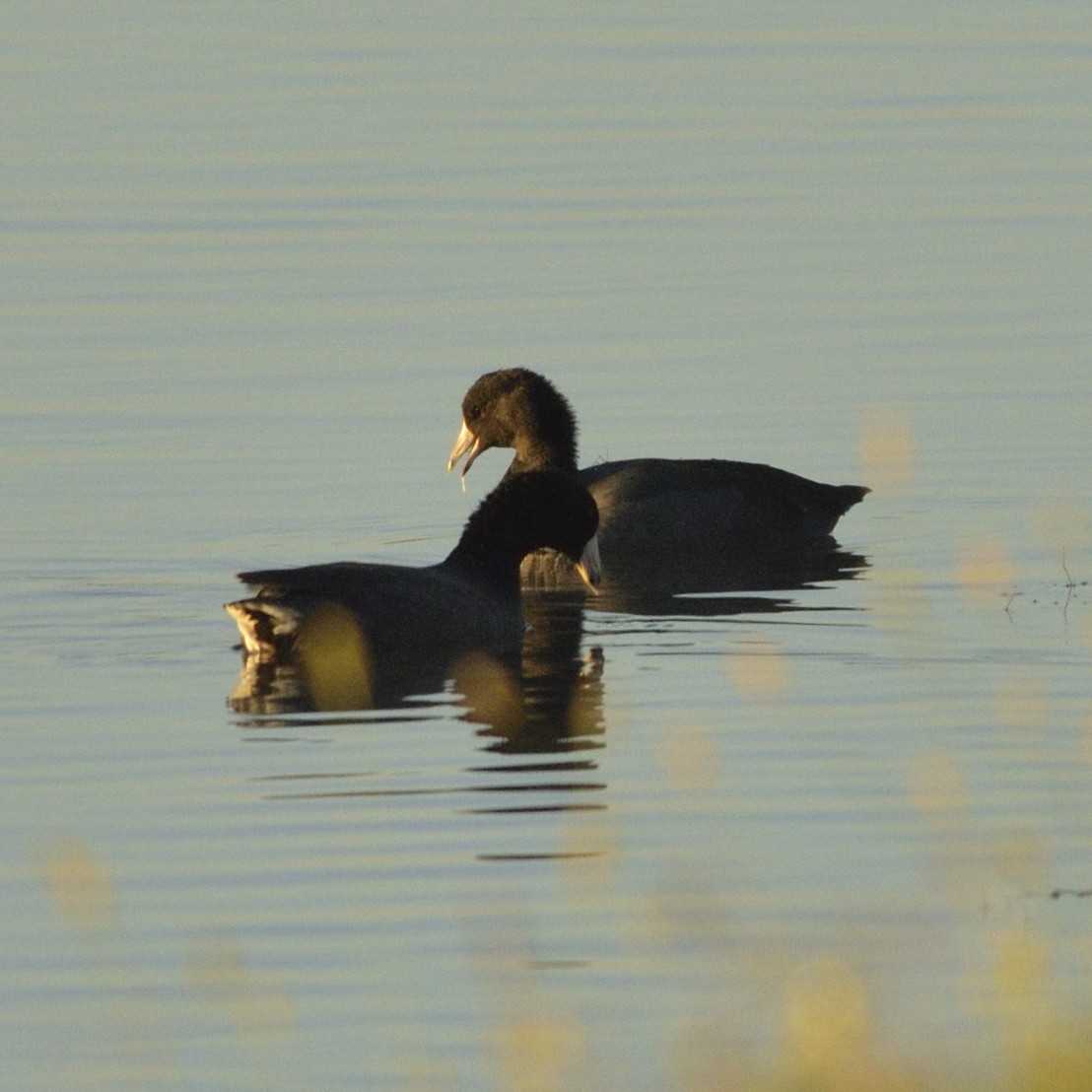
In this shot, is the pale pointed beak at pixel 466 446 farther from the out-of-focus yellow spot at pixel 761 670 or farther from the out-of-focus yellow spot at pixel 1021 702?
the out-of-focus yellow spot at pixel 1021 702

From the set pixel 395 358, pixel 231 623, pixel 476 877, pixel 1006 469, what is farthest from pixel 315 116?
pixel 476 877

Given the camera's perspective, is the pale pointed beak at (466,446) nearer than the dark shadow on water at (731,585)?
No

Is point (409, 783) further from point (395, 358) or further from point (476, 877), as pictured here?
point (395, 358)

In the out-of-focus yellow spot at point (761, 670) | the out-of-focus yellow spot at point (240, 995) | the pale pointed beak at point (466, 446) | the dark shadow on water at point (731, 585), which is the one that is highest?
the pale pointed beak at point (466, 446)

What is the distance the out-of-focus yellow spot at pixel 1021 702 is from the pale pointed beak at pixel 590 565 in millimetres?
3072

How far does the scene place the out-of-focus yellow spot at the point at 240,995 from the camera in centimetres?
739

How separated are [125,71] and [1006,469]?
1797 centimetres

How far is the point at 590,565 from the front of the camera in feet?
49.8

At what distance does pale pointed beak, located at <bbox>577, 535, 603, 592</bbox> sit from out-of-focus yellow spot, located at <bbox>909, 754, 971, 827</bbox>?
4.47 meters

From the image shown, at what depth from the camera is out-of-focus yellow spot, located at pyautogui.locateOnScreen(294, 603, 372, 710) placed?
13.0 meters

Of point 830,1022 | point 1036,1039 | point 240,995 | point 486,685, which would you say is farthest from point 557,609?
point 830,1022

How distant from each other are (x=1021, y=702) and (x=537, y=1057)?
18.7ft

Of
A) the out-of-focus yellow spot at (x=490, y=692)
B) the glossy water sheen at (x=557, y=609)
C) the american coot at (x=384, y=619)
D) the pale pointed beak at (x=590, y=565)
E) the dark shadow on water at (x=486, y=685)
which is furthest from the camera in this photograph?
the pale pointed beak at (x=590, y=565)

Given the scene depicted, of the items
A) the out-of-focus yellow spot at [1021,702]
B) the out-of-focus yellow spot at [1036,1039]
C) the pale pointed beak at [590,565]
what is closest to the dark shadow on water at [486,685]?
the pale pointed beak at [590,565]
